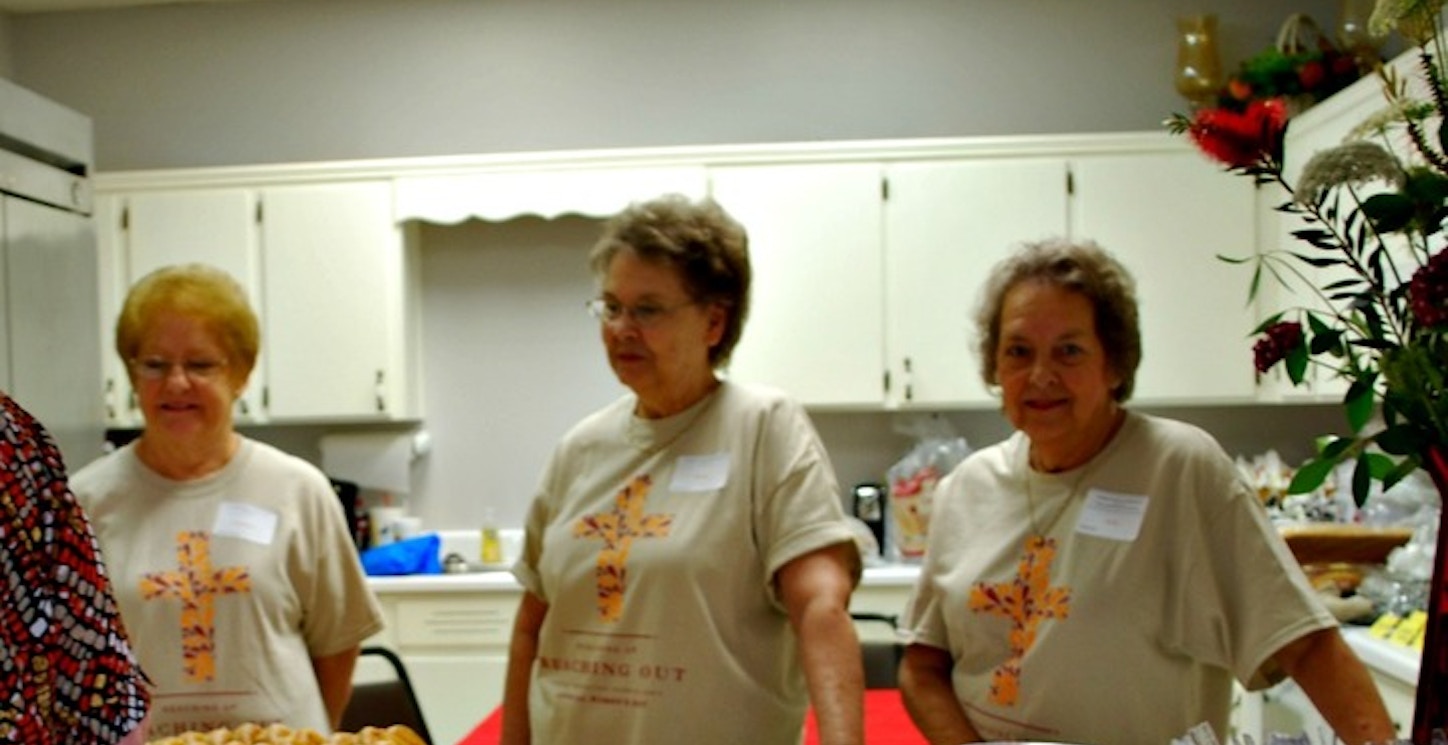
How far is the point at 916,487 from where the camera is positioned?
12.4 ft

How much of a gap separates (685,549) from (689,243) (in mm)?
418

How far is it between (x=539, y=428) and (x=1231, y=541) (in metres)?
3.23

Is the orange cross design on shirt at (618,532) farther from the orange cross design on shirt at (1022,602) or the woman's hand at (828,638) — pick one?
the orange cross design on shirt at (1022,602)

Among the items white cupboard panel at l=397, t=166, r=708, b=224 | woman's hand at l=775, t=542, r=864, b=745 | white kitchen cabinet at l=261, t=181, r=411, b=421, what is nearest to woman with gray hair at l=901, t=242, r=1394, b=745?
woman's hand at l=775, t=542, r=864, b=745

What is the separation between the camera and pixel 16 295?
7.70 ft

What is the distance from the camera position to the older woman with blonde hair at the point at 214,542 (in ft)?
5.52

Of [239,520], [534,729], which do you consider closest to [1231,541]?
[534,729]

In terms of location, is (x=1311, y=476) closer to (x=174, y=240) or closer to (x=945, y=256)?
(x=945, y=256)

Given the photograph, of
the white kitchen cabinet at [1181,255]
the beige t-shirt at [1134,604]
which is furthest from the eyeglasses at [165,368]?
the white kitchen cabinet at [1181,255]

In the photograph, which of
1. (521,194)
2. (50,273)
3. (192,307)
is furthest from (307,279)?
(192,307)

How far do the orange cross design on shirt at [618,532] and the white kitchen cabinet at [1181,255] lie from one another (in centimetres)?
260

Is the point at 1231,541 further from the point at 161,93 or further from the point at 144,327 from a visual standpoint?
the point at 161,93

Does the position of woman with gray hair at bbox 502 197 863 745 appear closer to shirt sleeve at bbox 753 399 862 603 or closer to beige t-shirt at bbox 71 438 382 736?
shirt sleeve at bbox 753 399 862 603

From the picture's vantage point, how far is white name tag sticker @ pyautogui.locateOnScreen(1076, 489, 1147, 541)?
4.41ft
